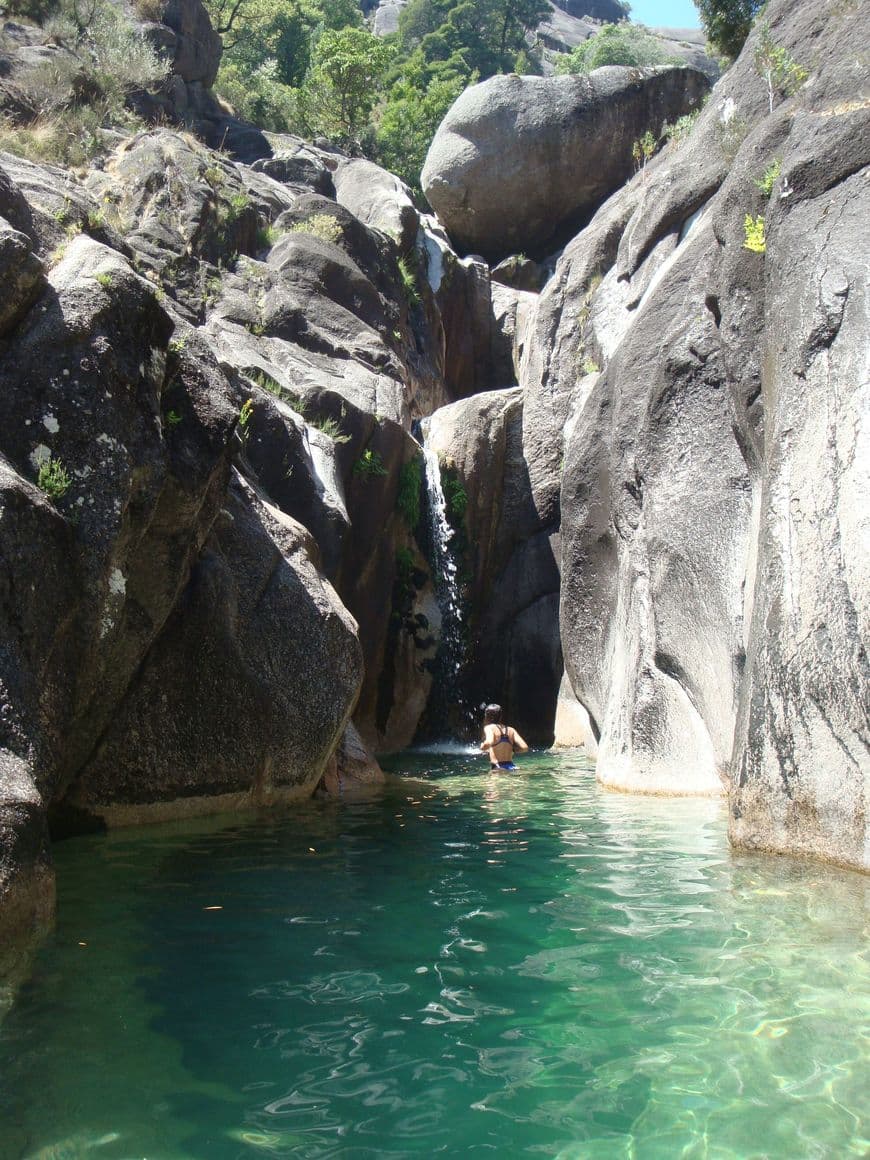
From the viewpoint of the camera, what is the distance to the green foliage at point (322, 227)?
2036cm

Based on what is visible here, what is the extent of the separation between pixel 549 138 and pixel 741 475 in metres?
20.6

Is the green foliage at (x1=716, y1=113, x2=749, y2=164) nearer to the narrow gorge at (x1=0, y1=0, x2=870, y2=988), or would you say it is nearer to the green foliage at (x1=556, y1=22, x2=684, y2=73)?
the narrow gorge at (x1=0, y1=0, x2=870, y2=988)

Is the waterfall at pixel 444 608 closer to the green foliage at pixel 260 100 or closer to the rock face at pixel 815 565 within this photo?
the rock face at pixel 815 565

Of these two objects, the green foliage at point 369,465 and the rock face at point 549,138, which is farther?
the rock face at point 549,138

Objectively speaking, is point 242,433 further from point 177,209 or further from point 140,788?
point 177,209

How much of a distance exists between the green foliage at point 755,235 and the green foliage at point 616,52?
4087 cm

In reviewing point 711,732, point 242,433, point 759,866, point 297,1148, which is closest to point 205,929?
point 297,1148

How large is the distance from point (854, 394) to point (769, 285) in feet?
6.17

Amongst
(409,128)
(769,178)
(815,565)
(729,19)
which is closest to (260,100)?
(409,128)

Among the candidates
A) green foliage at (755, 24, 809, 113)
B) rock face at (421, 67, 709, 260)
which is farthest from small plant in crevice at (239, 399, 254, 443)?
rock face at (421, 67, 709, 260)

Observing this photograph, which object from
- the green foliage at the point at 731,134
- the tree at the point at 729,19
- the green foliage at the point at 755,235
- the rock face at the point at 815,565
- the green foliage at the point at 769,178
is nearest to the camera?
the rock face at the point at 815,565

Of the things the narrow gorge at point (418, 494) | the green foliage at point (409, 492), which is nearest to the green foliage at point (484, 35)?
the narrow gorge at point (418, 494)

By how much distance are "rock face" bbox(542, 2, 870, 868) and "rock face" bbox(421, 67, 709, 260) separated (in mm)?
11330

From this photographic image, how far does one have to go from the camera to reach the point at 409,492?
17.4 m
